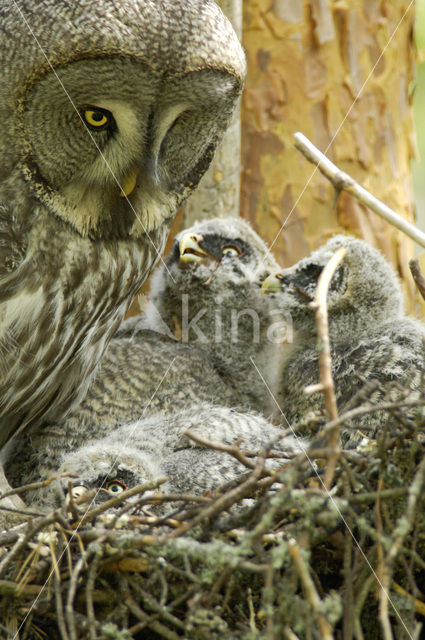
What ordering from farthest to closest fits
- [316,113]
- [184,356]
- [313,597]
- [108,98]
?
1. [316,113]
2. [184,356]
3. [108,98]
4. [313,597]

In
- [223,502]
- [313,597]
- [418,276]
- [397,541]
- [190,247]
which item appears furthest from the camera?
[190,247]

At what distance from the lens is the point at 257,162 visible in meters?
3.54

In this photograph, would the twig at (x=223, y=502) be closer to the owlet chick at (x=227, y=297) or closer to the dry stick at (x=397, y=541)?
the dry stick at (x=397, y=541)

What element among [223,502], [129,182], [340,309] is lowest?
[340,309]

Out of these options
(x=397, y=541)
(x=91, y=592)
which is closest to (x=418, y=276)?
(x=397, y=541)

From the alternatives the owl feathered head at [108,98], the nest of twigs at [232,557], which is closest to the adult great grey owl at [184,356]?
the owl feathered head at [108,98]

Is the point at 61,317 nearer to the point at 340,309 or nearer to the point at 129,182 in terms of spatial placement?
the point at 129,182

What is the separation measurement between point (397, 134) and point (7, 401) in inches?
89.3

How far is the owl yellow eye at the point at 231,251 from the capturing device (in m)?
3.29

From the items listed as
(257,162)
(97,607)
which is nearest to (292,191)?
(257,162)

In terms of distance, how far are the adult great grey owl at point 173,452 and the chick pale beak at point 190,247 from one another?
2.74ft

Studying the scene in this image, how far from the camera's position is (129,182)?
7.40ft

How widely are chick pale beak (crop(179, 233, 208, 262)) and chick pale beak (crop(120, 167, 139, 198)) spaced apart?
3.25 feet

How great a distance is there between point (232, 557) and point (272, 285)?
73.1 inches
